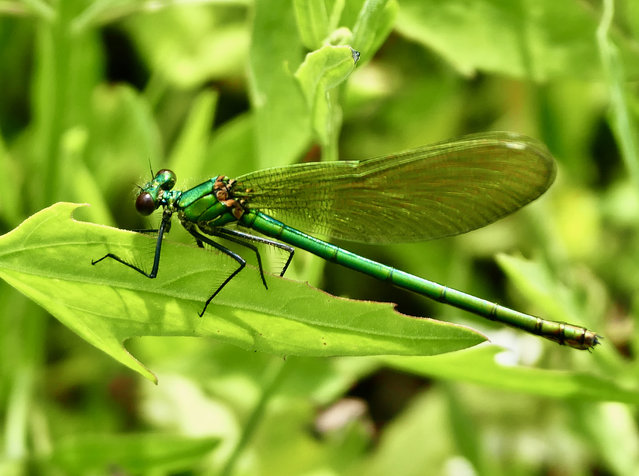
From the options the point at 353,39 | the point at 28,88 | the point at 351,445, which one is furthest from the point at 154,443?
the point at 28,88

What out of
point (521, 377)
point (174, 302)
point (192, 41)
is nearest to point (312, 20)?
point (174, 302)

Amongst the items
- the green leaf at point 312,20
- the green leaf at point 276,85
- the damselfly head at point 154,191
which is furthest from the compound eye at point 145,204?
the green leaf at point 312,20

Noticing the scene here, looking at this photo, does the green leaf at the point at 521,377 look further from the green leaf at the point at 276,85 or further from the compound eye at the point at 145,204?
the compound eye at the point at 145,204

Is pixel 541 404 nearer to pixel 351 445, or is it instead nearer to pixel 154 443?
pixel 351 445

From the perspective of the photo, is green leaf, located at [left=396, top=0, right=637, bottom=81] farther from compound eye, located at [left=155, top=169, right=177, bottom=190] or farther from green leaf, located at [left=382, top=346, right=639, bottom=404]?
green leaf, located at [left=382, top=346, right=639, bottom=404]

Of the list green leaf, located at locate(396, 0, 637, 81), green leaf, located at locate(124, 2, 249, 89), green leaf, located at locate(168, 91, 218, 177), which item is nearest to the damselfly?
green leaf, located at locate(168, 91, 218, 177)

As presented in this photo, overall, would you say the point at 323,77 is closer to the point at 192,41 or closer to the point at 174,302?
the point at 174,302

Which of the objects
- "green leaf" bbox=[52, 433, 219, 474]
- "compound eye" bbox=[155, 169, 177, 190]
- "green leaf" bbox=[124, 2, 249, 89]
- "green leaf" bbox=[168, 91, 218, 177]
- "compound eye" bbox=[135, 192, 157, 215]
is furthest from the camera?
"green leaf" bbox=[124, 2, 249, 89]
